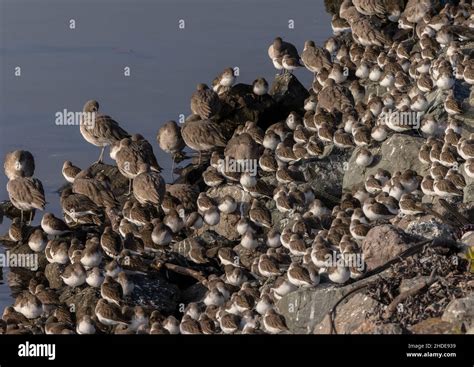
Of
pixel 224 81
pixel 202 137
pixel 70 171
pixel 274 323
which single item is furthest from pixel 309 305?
pixel 224 81

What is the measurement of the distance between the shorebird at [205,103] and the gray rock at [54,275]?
4.73 meters

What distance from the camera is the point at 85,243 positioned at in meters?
15.7

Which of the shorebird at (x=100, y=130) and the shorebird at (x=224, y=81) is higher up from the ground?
the shorebird at (x=224, y=81)

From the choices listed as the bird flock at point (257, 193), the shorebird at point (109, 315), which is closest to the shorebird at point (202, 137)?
the bird flock at point (257, 193)

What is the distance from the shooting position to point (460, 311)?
948 cm

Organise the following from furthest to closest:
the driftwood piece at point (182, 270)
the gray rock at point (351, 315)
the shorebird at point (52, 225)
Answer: the shorebird at point (52, 225) → the driftwood piece at point (182, 270) → the gray rock at point (351, 315)

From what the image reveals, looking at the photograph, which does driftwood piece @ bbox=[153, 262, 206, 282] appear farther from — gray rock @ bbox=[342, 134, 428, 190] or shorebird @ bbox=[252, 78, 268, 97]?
shorebird @ bbox=[252, 78, 268, 97]

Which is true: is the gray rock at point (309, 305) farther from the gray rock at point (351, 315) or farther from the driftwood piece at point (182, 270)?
the driftwood piece at point (182, 270)

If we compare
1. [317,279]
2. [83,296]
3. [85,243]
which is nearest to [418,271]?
Answer: [317,279]

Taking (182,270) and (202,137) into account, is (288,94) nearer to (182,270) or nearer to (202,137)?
(202,137)

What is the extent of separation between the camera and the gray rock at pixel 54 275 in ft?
48.9

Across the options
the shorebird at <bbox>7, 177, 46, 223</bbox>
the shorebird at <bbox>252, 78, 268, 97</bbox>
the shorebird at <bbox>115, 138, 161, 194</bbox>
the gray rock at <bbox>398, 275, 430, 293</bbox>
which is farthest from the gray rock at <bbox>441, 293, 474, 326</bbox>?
the shorebird at <bbox>252, 78, 268, 97</bbox>

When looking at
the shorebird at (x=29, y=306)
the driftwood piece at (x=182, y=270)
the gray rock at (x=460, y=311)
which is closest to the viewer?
the gray rock at (x=460, y=311)

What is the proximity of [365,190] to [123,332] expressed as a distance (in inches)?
173
